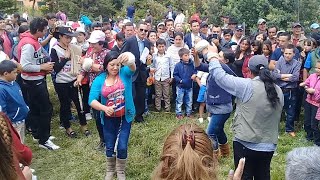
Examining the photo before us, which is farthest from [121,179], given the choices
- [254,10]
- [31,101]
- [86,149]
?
[254,10]

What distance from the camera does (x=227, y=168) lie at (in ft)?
17.8

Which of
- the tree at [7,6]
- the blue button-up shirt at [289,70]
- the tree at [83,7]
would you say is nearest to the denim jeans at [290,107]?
the blue button-up shirt at [289,70]

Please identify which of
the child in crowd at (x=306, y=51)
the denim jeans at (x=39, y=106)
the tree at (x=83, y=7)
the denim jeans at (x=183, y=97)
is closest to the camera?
the denim jeans at (x=39, y=106)

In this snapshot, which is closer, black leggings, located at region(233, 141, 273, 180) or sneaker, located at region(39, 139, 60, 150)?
black leggings, located at region(233, 141, 273, 180)

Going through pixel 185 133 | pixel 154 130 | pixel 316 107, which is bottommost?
pixel 154 130

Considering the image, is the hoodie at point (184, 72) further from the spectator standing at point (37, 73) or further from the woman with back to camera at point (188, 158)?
the woman with back to camera at point (188, 158)

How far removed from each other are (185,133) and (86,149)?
4.15m

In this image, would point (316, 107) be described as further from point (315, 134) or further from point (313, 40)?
point (313, 40)

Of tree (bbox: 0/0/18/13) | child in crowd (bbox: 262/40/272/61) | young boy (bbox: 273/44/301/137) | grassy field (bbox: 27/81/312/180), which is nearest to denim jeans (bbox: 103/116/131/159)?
grassy field (bbox: 27/81/312/180)

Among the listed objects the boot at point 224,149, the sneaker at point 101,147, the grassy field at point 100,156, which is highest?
the boot at point 224,149

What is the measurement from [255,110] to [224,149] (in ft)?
6.56

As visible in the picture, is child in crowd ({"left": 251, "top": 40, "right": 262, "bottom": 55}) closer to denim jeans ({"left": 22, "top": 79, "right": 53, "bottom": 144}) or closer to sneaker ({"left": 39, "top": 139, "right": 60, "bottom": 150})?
denim jeans ({"left": 22, "top": 79, "right": 53, "bottom": 144})

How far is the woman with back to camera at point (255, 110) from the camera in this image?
3.77 meters

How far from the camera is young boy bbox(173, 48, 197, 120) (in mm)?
7688
